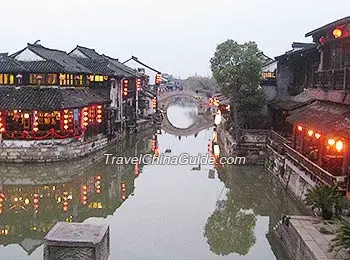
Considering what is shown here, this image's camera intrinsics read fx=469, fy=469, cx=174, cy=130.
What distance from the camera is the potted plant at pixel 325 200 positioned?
1414 centimetres

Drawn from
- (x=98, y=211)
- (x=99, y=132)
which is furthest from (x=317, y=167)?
(x=99, y=132)

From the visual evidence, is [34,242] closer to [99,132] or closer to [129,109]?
[99,132]

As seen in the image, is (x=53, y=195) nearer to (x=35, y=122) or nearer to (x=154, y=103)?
(x=35, y=122)

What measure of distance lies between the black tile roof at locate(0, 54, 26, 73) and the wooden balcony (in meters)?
19.3

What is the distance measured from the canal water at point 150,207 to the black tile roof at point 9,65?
7.40m

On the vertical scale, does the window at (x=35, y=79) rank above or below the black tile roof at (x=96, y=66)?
below

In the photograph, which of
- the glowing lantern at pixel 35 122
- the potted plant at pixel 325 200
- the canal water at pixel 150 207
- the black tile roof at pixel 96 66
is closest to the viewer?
the potted plant at pixel 325 200

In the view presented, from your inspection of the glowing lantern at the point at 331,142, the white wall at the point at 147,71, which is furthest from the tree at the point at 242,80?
the white wall at the point at 147,71

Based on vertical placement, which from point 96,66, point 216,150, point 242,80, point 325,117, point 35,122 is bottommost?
point 216,150

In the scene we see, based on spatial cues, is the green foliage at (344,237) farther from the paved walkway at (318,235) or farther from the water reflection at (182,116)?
the water reflection at (182,116)

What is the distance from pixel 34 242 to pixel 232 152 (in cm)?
1787

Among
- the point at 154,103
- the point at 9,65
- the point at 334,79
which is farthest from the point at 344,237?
the point at 154,103

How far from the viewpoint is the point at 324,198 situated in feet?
46.4

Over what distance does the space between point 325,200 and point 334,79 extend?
6870 mm
